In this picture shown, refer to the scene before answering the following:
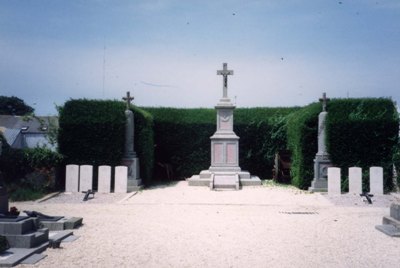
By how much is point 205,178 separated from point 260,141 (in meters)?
3.97

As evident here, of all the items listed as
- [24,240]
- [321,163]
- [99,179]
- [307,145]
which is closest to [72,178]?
[99,179]

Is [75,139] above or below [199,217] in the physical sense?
above

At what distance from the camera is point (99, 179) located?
49.1ft

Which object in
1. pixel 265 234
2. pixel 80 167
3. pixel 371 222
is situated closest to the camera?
pixel 265 234

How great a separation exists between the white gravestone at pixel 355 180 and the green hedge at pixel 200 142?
20.8ft

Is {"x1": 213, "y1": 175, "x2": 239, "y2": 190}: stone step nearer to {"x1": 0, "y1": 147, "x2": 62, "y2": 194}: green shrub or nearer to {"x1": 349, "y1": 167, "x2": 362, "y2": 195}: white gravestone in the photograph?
{"x1": 349, "y1": 167, "x2": 362, "y2": 195}: white gravestone

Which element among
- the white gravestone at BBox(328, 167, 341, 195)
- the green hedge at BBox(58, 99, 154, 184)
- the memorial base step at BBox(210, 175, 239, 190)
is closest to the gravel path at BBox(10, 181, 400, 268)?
the white gravestone at BBox(328, 167, 341, 195)

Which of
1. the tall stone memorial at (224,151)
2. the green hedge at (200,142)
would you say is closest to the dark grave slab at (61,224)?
the tall stone memorial at (224,151)

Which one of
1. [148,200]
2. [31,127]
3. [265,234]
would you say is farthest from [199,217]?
[31,127]

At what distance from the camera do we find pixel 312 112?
16375mm

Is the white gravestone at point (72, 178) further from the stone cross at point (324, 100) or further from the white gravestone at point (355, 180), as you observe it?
the white gravestone at point (355, 180)

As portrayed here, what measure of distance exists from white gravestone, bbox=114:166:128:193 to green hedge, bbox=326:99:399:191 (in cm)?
766

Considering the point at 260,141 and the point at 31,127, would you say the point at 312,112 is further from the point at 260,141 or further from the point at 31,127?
the point at 31,127

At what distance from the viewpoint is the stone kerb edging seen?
1479 centimetres
